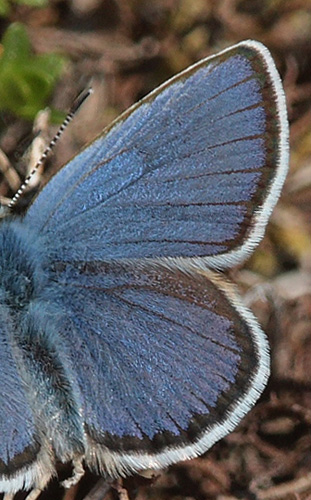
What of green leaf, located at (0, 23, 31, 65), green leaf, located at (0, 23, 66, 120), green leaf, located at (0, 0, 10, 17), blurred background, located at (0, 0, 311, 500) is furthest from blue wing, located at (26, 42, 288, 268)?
green leaf, located at (0, 0, 10, 17)

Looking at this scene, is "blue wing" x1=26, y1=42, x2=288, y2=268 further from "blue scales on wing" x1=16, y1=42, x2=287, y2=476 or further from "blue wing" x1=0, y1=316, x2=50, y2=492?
"blue wing" x1=0, y1=316, x2=50, y2=492

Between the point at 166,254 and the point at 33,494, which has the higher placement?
the point at 166,254

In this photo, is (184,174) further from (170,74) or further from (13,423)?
(170,74)

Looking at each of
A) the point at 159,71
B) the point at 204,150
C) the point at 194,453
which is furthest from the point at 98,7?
the point at 194,453

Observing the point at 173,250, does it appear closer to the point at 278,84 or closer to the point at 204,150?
the point at 204,150

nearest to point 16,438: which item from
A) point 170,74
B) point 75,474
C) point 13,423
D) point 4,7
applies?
point 13,423

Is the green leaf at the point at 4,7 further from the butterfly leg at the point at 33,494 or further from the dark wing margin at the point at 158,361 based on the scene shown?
the butterfly leg at the point at 33,494
